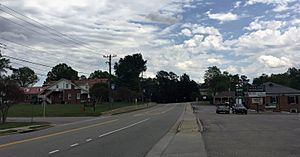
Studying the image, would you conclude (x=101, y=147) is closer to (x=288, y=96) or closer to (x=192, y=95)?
(x=288, y=96)

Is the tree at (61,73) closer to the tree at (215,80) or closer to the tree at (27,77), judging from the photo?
the tree at (27,77)

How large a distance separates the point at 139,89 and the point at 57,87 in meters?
39.6

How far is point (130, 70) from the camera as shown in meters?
157

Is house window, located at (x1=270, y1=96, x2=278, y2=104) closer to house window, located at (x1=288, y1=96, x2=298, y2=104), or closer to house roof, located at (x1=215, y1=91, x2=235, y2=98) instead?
house window, located at (x1=288, y1=96, x2=298, y2=104)

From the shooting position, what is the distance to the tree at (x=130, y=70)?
508ft

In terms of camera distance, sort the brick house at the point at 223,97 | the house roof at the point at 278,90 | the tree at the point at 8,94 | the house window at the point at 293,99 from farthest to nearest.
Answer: the brick house at the point at 223,97
the house roof at the point at 278,90
the house window at the point at 293,99
the tree at the point at 8,94

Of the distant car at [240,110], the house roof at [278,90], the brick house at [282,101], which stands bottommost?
the distant car at [240,110]

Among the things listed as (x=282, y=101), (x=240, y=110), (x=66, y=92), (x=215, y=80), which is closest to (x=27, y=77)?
(x=66, y=92)

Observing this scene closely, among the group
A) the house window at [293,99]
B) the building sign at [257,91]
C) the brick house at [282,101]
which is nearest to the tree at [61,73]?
the brick house at [282,101]

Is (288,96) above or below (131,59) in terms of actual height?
below

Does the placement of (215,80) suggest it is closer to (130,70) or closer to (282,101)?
(130,70)

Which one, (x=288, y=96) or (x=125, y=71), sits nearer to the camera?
(x=288, y=96)

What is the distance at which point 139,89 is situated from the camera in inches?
5945

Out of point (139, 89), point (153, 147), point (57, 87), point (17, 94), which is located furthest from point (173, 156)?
point (139, 89)
